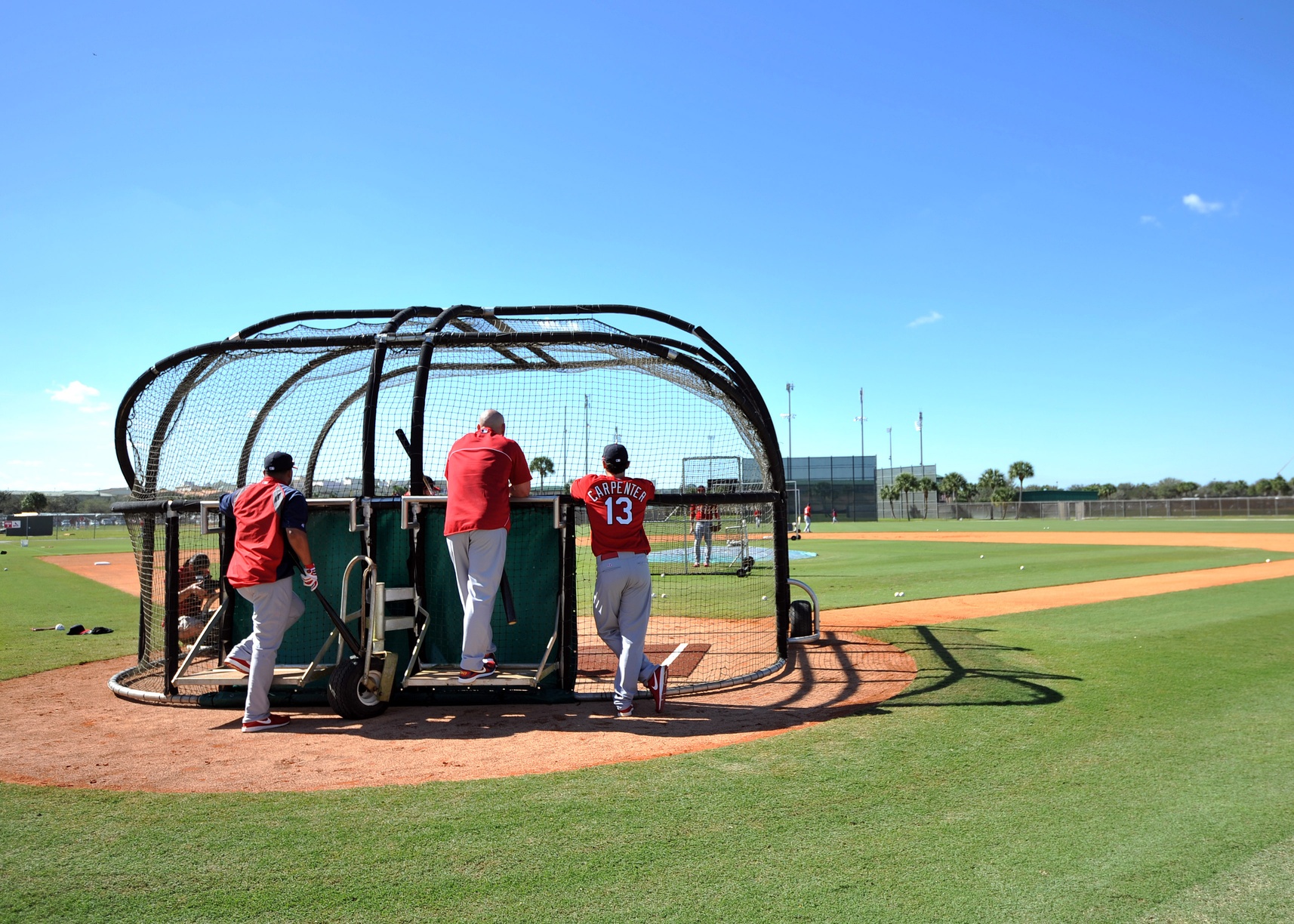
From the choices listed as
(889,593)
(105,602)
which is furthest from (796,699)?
(105,602)

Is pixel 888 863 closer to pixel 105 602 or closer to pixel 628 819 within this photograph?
pixel 628 819

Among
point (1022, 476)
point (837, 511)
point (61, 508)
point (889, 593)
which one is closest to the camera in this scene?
point (889, 593)

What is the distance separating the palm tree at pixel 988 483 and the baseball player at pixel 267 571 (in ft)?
297

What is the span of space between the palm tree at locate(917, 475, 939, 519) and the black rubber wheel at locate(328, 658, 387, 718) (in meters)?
71.2

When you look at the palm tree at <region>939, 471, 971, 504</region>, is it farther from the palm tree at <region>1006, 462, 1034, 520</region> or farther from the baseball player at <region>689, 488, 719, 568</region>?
the baseball player at <region>689, 488, 719, 568</region>

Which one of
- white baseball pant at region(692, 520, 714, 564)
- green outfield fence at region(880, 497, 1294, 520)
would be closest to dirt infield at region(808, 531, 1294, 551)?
white baseball pant at region(692, 520, 714, 564)

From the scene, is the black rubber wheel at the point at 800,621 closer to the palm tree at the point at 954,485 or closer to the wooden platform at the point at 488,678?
the wooden platform at the point at 488,678

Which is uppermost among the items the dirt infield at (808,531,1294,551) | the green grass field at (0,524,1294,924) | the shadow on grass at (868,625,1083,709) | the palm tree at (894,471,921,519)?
the palm tree at (894,471,921,519)

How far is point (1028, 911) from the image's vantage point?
9.87 ft

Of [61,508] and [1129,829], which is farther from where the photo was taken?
[61,508]

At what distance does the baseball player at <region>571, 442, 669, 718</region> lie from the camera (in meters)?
6.36

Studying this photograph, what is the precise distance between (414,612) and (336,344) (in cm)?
250

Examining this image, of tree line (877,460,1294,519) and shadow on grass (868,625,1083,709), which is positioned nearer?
shadow on grass (868,625,1083,709)

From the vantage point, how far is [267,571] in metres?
6.04
